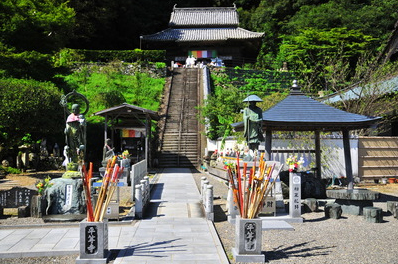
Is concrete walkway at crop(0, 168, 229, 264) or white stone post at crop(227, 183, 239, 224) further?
white stone post at crop(227, 183, 239, 224)

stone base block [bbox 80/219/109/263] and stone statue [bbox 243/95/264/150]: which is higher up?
stone statue [bbox 243/95/264/150]

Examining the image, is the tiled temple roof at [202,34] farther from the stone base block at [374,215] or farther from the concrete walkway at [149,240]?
the concrete walkway at [149,240]

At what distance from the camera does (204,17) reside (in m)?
49.9

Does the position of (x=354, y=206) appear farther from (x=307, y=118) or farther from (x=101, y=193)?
(x=101, y=193)

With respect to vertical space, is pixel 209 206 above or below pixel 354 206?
above

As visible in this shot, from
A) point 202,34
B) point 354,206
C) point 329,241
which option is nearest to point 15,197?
point 329,241

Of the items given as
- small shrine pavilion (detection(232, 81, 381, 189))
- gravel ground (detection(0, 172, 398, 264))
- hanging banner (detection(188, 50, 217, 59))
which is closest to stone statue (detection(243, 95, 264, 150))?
small shrine pavilion (detection(232, 81, 381, 189))

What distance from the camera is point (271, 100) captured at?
75.0 ft

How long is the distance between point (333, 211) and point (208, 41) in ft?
119

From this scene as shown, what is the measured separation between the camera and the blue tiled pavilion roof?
11.9m

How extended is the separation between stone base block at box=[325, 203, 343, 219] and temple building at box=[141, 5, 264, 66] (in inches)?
1349

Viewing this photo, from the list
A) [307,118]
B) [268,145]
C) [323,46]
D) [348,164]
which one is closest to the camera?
[307,118]

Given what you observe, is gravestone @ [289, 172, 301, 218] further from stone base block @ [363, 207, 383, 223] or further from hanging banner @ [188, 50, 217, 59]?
hanging banner @ [188, 50, 217, 59]

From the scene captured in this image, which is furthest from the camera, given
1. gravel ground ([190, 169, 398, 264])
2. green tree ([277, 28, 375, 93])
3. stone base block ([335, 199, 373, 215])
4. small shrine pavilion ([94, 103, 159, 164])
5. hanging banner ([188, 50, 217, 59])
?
hanging banner ([188, 50, 217, 59])
